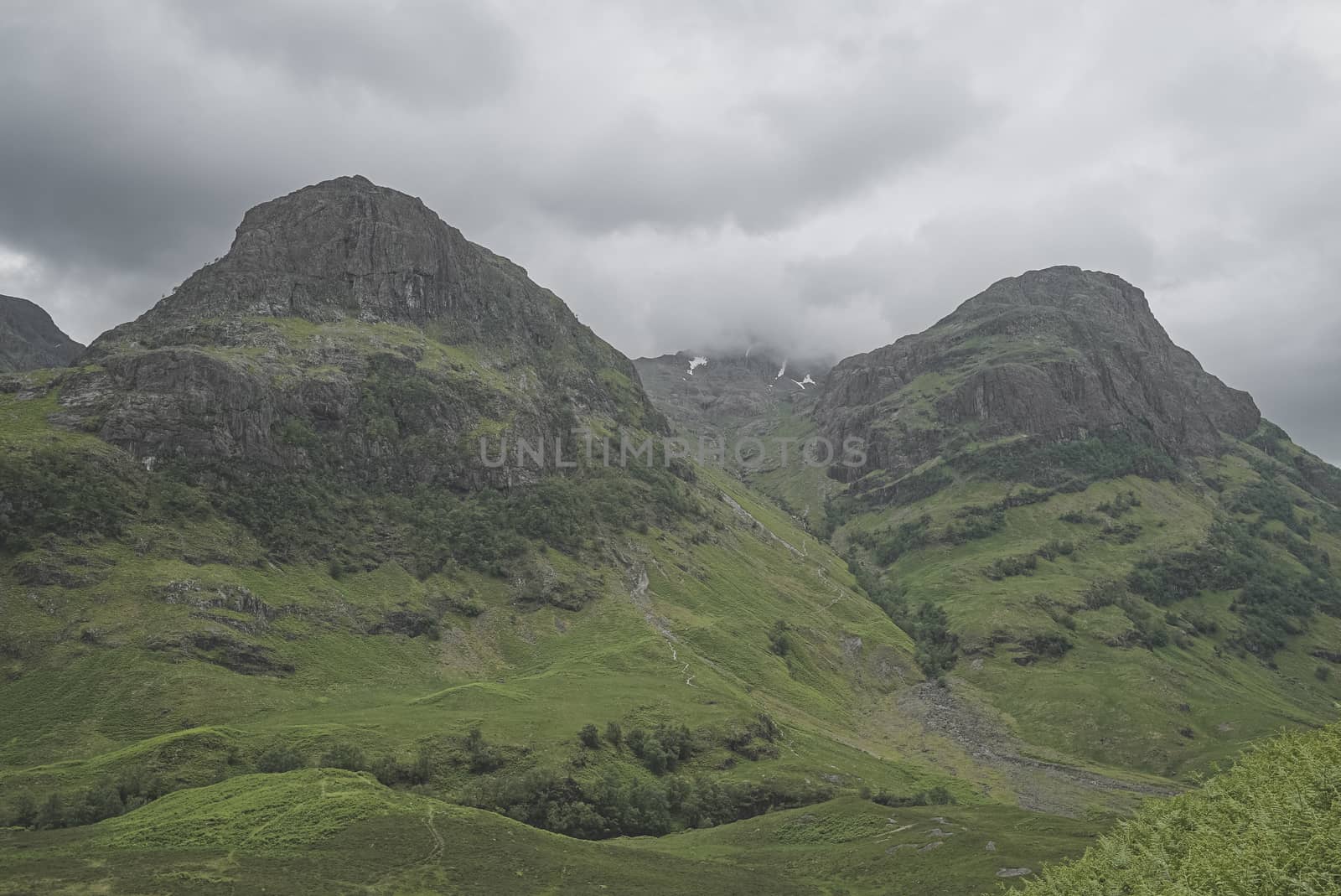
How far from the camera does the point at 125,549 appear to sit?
167 meters

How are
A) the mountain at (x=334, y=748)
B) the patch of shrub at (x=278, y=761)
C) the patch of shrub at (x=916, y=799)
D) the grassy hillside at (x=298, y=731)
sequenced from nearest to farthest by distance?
the mountain at (x=334, y=748), the grassy hillside at (x=298, y=731), the patch of shrub at (x=278, y=761), the patch of shrub at (x=916, y=799)

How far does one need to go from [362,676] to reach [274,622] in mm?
22997

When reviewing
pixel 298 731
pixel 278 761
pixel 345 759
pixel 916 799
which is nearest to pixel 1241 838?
pixel 345 759

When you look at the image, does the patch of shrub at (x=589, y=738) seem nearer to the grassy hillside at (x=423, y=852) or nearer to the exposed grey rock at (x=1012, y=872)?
the grassy hillside at (x=423, y=852)

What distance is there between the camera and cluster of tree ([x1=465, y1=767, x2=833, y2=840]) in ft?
389

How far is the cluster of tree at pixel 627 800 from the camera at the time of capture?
119 m

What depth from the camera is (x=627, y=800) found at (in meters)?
126

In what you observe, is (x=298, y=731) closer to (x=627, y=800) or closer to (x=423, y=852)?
(x=627, y=800)

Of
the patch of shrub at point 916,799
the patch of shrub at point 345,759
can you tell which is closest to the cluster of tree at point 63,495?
the patch of shrub at point 345,759

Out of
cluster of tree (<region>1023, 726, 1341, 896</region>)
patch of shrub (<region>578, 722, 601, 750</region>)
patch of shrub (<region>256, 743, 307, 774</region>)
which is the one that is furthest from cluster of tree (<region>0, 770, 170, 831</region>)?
cluster of tree (<region>1023, 726, 1341, 896</region>)

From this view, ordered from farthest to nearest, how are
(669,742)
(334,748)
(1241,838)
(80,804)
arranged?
(669,742)
(334,748)
(80,804)
(1241,838)

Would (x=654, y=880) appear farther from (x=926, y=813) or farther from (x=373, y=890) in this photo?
(x=926, y=813)

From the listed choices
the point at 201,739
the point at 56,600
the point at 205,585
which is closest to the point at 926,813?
the point at 201,739

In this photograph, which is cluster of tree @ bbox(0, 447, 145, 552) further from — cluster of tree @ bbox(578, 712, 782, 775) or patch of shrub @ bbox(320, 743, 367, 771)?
cluster of tree @ bbox(578, 712, 782, 775)
